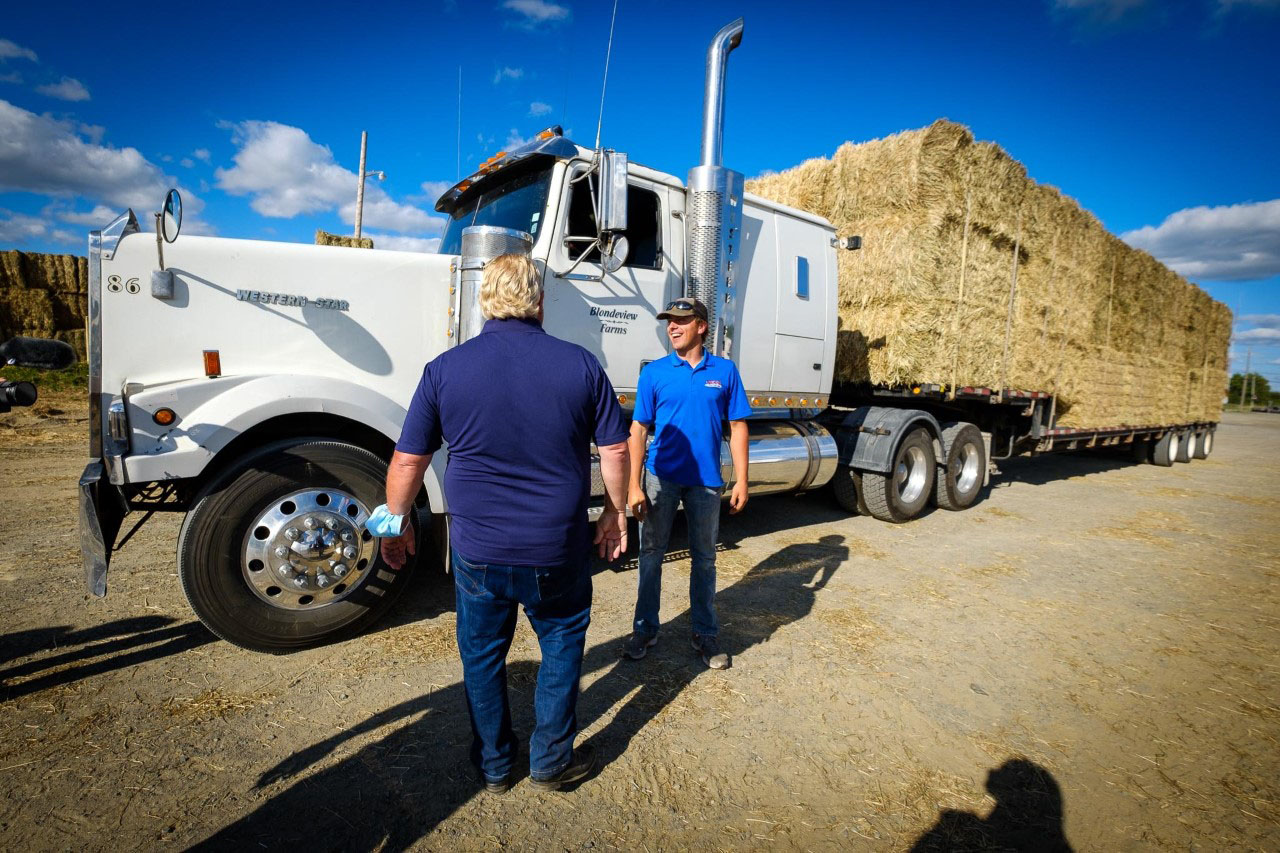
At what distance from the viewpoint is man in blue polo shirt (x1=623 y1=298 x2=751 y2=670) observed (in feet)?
10.3

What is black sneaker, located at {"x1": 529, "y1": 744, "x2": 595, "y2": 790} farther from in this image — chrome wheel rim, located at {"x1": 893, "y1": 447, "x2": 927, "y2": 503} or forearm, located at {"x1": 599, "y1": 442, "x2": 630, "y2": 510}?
chrome wheel rim, located at {"x1": 893, "y1": 447, "x2": 927, "y2": 503}

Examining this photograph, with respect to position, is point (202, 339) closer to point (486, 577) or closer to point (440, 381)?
point (440, 381)

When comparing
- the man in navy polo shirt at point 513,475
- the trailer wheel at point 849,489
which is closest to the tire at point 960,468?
the trailer wheel at point 849,489

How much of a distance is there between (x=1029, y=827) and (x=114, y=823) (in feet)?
10.5

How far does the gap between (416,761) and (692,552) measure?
1.57m

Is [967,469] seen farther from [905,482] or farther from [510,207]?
[510,207]

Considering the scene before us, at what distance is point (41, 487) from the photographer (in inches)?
237

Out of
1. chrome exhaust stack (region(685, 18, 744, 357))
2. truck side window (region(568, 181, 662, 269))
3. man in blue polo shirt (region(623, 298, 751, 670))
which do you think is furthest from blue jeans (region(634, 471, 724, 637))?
truck side window (region(568, 181, 662, 269))

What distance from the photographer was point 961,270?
6.49 meters

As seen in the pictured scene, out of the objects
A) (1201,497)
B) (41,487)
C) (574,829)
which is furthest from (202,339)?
(1201,497)

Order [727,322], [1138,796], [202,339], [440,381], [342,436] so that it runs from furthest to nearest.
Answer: [727,322] < [342,436] < [202,339] < [1138,796] < [440,381]

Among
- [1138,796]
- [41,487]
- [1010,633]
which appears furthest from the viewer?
[41,487]

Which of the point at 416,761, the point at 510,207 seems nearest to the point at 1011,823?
the point at 416,761

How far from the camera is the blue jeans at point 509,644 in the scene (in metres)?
2.01
